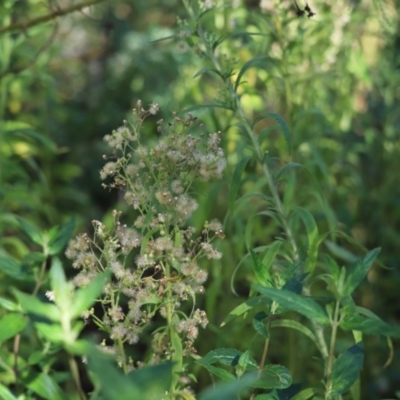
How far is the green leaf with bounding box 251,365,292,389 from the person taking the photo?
85 cm

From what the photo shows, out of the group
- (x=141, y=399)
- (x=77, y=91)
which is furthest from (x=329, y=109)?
(x=141, y=399)

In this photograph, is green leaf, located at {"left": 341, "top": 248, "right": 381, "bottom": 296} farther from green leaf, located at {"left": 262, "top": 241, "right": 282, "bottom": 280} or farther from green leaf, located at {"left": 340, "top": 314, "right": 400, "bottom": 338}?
green leaf, located at {"left": 262, "top": 241, "right": 282, "bottom": 280}

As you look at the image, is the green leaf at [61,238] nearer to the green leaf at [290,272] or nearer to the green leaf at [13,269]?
the green leaf at [13,269]

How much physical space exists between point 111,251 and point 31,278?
0.26 meters

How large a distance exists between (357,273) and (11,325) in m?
0.45

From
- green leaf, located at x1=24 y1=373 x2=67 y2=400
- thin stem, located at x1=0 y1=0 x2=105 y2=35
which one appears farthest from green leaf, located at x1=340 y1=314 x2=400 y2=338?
thin stem, located at x1=0 y1=0 x2=105 y2=35

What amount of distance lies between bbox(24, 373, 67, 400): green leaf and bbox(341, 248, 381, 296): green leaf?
0.40 metres

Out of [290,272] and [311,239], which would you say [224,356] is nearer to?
[290,272]

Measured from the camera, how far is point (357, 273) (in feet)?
2.80

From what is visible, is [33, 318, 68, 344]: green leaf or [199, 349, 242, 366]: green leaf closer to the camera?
[33, 318, 68, 344]: green leaf

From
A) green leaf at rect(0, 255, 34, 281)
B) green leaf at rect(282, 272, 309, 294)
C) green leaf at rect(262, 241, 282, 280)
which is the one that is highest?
green leaf at rect(0, 255, 34, 281)

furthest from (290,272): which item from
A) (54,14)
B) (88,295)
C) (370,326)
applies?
(54,14)

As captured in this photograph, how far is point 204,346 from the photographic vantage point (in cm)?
183

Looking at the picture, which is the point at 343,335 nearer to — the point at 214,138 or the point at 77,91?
the point at 214,138
